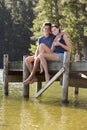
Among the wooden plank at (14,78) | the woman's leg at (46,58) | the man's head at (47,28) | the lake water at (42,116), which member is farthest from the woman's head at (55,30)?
the wooden plank at (14,78)

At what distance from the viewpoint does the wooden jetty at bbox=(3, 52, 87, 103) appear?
34.7 feet

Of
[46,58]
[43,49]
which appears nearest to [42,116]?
[46,58]

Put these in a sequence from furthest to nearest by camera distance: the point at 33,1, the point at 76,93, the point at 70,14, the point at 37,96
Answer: the point at 33,1 < the point at 70,14 < the point at 76,93 < the point at 37,96

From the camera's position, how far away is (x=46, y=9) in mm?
41312

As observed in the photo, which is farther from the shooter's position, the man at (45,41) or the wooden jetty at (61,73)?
the man at (45,41)

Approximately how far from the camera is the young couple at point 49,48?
36.3 feet

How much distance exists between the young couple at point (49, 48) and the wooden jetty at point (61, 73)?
0.19 metres

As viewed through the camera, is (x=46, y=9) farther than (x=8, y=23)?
No

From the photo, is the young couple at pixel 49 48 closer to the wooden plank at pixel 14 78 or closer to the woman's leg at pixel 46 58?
the woman's leg at pixel 46 58

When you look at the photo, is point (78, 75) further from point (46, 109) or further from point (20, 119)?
point (20, 119)

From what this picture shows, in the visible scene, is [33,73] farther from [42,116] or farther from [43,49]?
[42,116]

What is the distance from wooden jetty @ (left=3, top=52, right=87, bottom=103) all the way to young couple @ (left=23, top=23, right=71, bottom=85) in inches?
7.3

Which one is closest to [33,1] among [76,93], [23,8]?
[23,8]

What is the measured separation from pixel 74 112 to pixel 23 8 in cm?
7718
